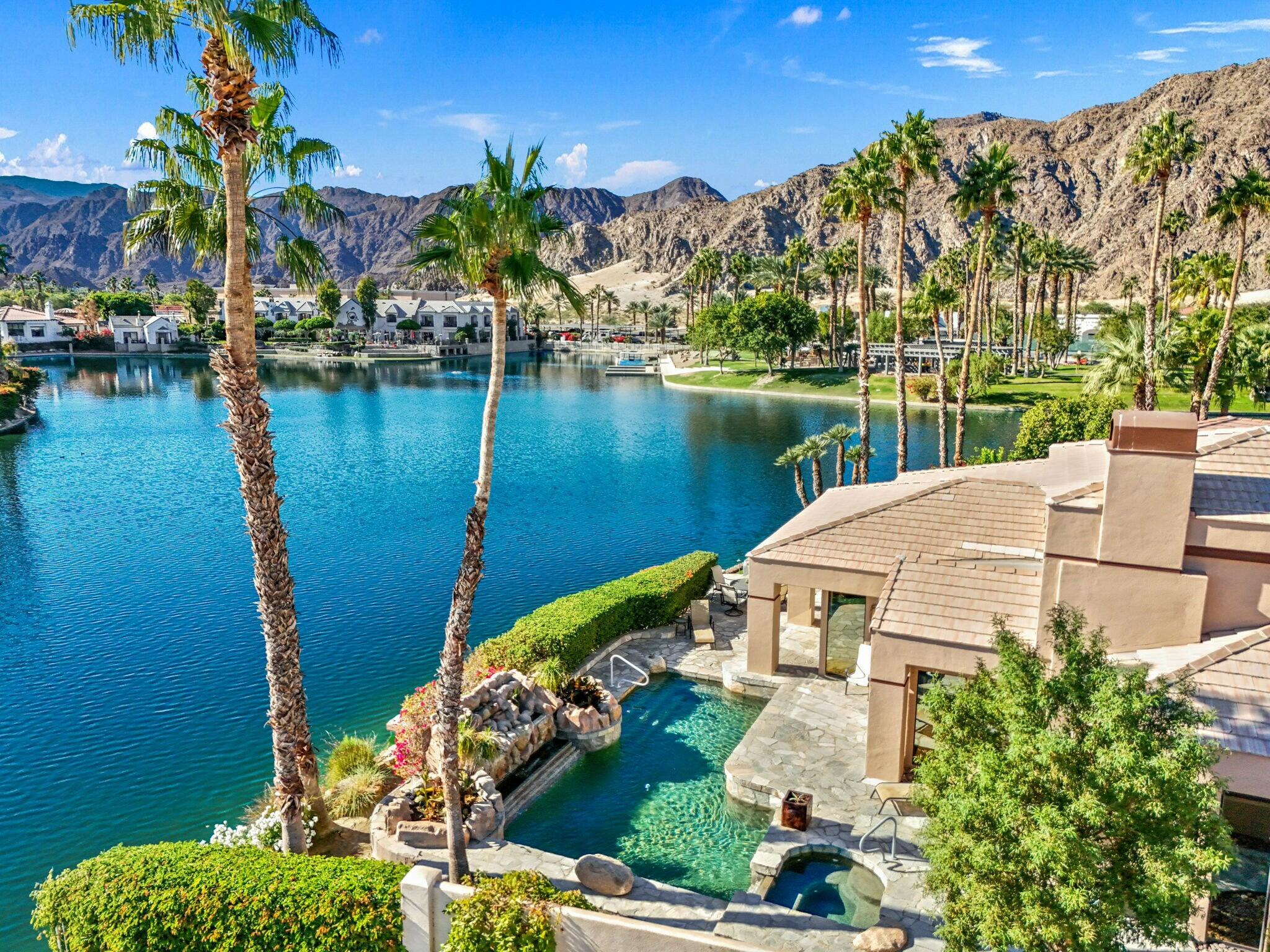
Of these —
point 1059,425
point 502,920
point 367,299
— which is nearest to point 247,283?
point 502,920

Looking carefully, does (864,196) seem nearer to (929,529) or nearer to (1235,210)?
(929,529)

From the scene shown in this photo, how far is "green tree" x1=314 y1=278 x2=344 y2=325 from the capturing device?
144125 mm

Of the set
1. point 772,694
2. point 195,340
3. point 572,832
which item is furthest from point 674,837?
point 195,340

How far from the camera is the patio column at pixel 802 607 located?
23031 mm

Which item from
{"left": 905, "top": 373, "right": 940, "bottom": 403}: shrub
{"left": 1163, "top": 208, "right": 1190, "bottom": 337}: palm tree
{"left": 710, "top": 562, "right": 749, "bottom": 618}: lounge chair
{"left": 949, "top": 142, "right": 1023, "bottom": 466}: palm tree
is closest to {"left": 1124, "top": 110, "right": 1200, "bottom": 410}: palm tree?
{"left": 949, "top": 142, "right": 1023, "bottom": 466}: palm tree

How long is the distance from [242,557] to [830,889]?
2547cm

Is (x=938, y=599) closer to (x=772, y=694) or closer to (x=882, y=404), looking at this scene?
(x=772, y=694)

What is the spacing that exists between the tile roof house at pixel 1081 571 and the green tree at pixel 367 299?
140m

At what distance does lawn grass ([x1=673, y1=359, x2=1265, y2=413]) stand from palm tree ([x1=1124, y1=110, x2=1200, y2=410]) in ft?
76.6

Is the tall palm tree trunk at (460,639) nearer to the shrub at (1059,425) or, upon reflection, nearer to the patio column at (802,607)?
the patio column at (802,607)

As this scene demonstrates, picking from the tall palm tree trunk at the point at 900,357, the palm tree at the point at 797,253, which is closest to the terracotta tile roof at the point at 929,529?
the tall palm tree trunk at the point at 900,357

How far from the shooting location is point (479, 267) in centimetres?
1126

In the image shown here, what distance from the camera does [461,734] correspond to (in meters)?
15.1

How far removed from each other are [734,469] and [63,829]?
124 feet
